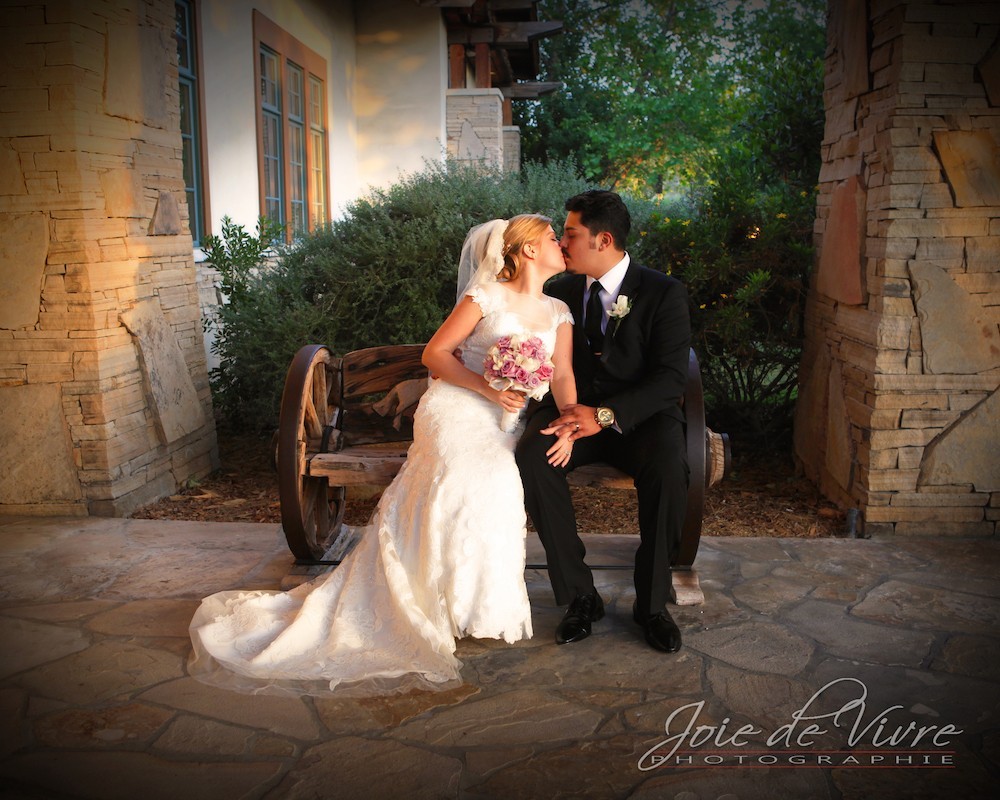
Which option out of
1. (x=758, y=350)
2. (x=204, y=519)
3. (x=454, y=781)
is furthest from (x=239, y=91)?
(x=454, y=781)

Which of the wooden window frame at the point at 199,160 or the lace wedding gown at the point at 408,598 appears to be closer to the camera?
the lace wedding gown at the point at 408,598

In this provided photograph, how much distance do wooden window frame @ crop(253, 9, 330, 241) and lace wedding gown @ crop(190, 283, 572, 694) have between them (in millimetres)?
5163

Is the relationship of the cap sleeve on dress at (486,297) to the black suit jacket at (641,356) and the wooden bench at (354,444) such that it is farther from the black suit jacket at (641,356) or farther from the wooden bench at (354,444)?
the wooden bench at (354,444)

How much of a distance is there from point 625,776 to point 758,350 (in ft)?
14.2

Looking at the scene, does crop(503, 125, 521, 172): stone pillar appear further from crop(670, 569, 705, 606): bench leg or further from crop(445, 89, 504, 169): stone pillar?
crop(670, 569, 705, 606): bench leg

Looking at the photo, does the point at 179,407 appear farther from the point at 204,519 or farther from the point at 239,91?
the point at 239,91

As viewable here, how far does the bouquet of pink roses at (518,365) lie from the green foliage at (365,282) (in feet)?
9.20

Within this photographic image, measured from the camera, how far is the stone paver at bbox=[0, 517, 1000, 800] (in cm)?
261

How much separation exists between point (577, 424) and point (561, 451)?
14 centimetres

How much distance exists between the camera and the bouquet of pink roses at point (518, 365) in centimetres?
349

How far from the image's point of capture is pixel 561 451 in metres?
3.68

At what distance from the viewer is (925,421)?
4.79 meters

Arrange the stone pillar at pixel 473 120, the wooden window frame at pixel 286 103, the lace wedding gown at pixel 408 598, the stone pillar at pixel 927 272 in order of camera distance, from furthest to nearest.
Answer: the stone pillar at pixel 473 120, the wooden window frame at pixel 286 103, the stone pillar at pixel 927 272, the lace wedding gown at pixel 408 598

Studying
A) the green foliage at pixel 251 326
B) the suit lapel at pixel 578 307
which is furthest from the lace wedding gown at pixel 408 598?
the green foliage at pixel 251 326
